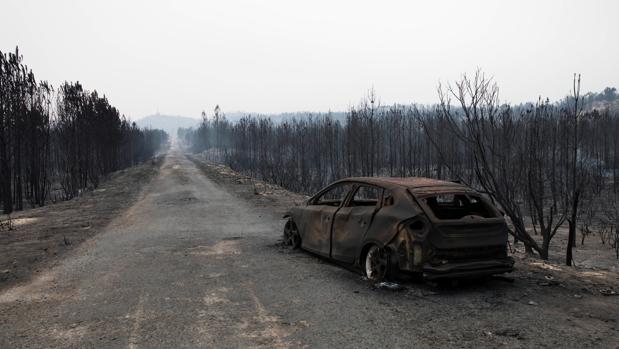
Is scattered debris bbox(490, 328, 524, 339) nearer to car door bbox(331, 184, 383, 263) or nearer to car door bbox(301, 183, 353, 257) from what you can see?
car door bbox(331, 184, 383, 263)

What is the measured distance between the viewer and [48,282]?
694 centimetres

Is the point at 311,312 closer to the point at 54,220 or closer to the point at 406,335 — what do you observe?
the point at 406,335

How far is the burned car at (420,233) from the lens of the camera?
225 inches

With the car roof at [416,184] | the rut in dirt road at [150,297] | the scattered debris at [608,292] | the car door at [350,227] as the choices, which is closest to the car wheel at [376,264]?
the car door at [350,227]

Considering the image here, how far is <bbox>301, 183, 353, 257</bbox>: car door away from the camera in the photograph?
763cm

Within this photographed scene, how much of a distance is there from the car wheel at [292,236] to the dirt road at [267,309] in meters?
0.30

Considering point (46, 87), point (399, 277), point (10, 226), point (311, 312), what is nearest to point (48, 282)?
point (311, 312)

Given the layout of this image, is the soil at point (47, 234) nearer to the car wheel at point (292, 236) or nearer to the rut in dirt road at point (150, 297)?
the rut in dirt road at point (150, 297)

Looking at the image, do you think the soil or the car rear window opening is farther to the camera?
the soil

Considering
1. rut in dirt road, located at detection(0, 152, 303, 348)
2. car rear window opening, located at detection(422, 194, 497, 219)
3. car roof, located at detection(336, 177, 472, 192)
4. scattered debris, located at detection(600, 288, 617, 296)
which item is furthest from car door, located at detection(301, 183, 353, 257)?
scattered debris, located at detection(600, 288, 617, 296)

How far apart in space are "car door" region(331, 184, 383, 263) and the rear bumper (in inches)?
46.4

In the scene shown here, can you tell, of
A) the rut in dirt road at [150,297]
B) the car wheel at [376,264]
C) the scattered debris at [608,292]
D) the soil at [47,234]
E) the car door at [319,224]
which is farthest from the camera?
the soil at [47,234]

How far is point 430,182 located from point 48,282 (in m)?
5.84

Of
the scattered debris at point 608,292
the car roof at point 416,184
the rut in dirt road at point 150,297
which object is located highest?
the car roof at point 416,184
